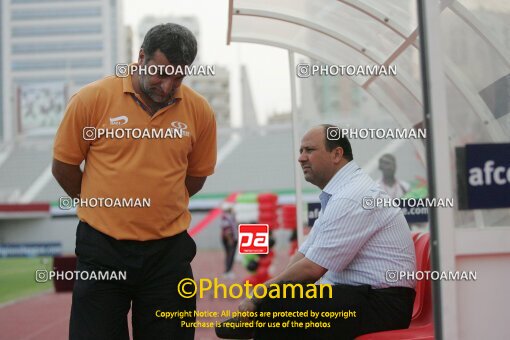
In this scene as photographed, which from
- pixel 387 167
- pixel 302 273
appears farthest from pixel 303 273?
pixel 387 167

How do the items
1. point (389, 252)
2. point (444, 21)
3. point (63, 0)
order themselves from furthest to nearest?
point (63, 0) < point (389, 252) < point (444, 21)

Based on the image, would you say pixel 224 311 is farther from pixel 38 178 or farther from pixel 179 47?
pixel 38 178

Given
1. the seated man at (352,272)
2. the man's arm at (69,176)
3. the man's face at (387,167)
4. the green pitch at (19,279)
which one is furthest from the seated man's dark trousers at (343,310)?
the green pitch at (19,279)

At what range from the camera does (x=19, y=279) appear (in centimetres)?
1600

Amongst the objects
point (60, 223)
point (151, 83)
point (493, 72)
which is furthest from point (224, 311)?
point (60, 223)

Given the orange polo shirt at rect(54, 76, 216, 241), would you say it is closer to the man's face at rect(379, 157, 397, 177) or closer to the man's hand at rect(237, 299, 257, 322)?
the man's hand at rect(237, 299, 257, 322)

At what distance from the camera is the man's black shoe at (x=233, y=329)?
2.72 m

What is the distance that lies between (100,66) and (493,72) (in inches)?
2411

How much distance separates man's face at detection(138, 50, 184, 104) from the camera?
242cm

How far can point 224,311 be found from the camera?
2965 millimetres

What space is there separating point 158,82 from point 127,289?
73cm

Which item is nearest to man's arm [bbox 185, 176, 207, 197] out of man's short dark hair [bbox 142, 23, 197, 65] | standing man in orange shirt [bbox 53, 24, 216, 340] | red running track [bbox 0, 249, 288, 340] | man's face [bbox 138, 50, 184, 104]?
standing man in orange shirt [bbox 53, 24, 216, 340]

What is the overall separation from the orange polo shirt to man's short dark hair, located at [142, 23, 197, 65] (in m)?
0.15

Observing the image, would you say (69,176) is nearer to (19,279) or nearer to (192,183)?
(192,183)
